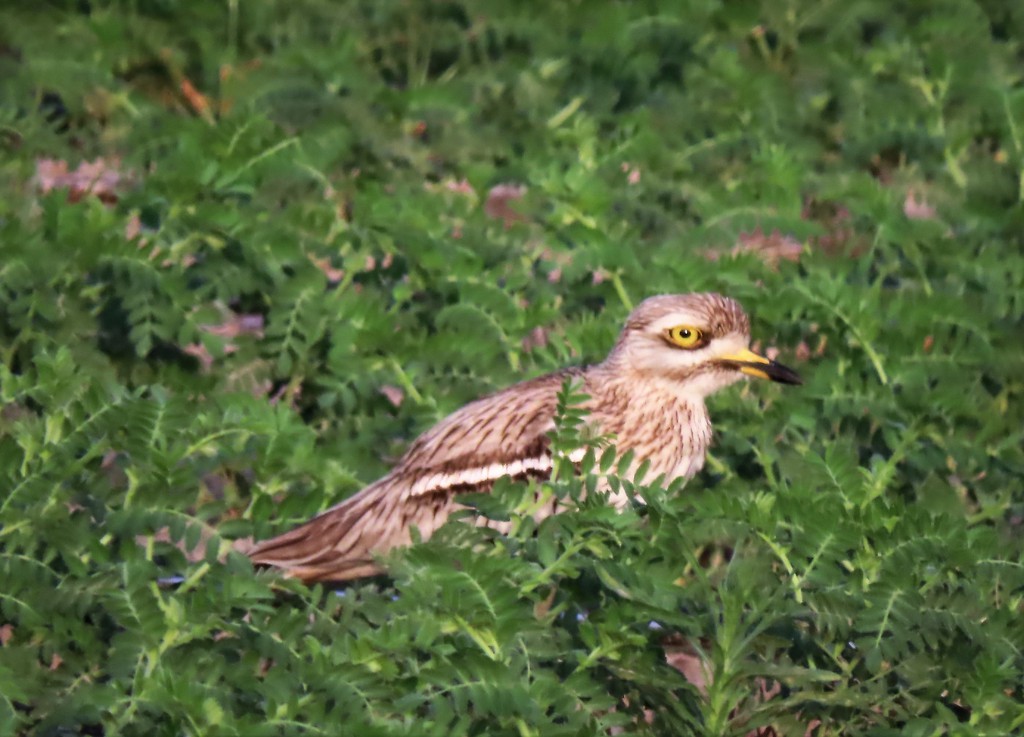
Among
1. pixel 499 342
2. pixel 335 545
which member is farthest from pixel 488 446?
pixel 499 342

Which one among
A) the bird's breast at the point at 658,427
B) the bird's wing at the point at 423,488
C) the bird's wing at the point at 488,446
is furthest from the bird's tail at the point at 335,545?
the bird's breast at the point at 658,427

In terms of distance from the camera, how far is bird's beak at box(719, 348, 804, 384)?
23.4ft

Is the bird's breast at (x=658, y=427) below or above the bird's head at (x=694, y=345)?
below

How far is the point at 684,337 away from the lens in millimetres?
7191

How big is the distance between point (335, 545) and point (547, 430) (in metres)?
0.74

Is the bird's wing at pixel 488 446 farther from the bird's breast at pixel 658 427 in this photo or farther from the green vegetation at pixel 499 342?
the green vegetation at pixel 499 342

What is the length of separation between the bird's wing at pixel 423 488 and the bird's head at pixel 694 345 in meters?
0.31

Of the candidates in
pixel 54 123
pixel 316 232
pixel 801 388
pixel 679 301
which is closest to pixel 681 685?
pixel 679 301

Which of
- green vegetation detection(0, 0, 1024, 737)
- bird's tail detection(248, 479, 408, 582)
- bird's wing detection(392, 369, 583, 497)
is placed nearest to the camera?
green vegetation detection(0, 0, 1024, 737)

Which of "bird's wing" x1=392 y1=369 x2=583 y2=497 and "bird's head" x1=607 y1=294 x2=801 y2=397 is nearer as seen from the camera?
"bird's wing" x1=392 y1=369 x2=583 y2=497

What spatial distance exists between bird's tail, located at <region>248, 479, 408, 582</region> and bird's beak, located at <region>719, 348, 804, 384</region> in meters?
1.21

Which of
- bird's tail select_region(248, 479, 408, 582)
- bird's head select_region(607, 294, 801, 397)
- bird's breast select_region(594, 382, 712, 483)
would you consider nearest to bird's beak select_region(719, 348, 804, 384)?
bird's head select_region(607, 294, 801, 397)

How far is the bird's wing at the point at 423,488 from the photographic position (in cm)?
678

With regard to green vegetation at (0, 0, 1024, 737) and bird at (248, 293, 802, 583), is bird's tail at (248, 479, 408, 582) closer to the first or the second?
bird at (248, 293, 802, 583)
